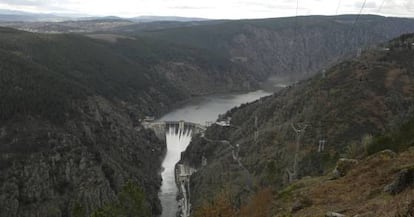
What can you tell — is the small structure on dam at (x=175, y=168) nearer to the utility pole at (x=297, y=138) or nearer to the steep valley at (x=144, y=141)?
the steep valley at (x=144, y=141)

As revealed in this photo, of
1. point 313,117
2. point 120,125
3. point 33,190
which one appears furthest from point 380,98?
point 120,125

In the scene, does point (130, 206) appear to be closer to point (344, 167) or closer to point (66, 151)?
point (344, 167)

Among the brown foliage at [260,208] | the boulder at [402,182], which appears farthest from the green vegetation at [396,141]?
the boulder at [402,182]

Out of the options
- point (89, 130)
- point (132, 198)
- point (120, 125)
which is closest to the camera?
point (132, 198)

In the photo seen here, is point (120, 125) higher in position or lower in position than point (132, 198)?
lower

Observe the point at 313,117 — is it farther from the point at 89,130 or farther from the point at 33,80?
the point at 33,80

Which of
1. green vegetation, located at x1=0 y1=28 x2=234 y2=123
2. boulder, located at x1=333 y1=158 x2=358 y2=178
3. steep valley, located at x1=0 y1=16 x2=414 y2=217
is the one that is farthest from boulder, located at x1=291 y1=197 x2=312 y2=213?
green vegetation, located at x1=0 y1=28 x2=234 y2=123

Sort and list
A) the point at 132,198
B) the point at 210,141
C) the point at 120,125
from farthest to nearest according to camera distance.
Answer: the point at 120,125
the point at 210,141
the point at 132,198

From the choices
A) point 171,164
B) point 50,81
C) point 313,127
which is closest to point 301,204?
point 313,127
